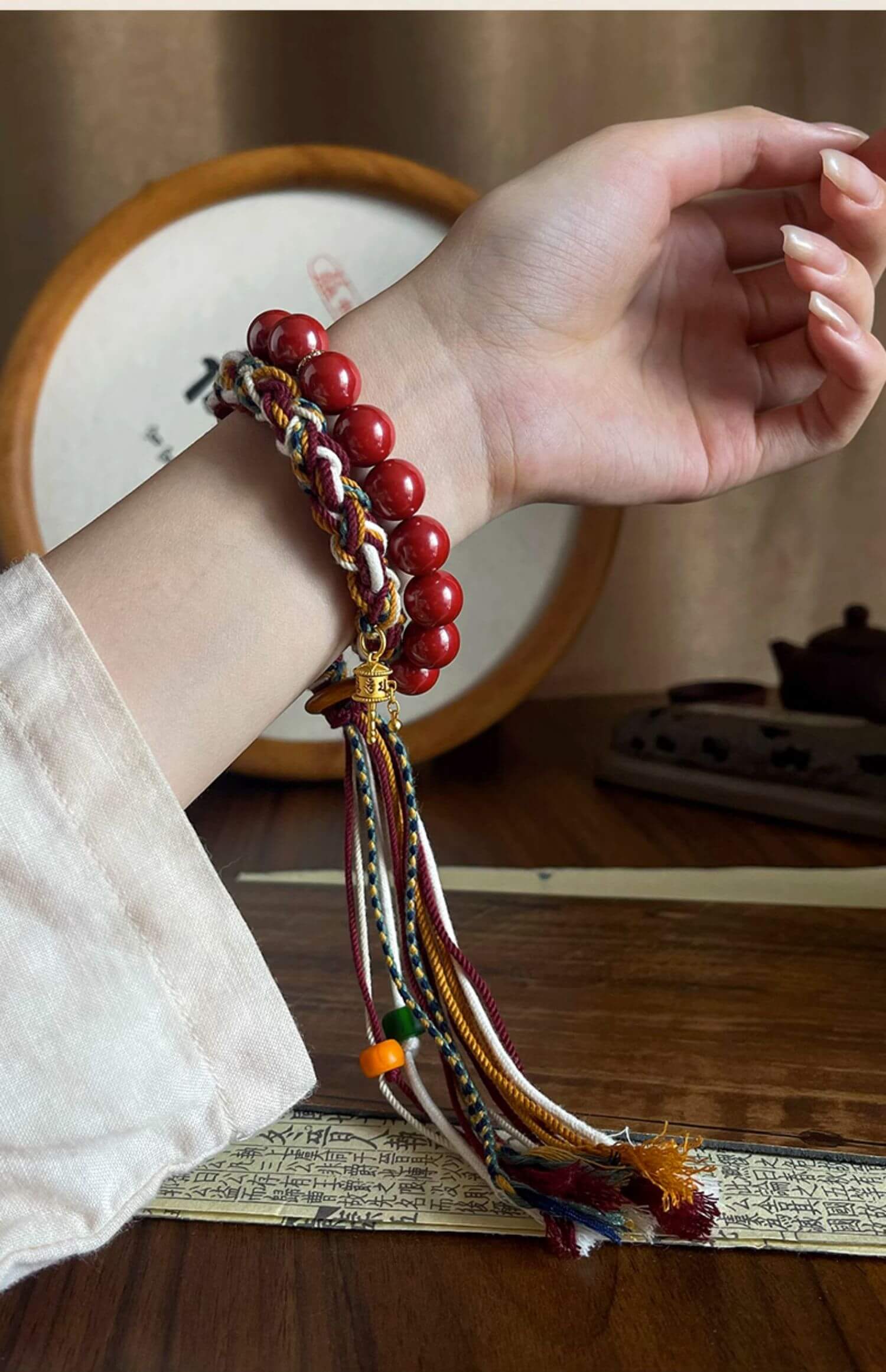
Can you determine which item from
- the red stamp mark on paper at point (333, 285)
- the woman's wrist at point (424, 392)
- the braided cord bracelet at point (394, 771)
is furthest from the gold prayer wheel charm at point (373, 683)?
the red stamp mark on paper at point (333, 285)

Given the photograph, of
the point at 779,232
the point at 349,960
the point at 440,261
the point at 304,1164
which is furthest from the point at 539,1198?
the point at 779,232

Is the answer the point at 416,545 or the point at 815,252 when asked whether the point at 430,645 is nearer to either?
the point at 416,545

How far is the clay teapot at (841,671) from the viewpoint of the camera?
0.97 m

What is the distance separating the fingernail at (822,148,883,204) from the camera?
23.0 inches

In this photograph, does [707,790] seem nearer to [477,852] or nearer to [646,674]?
[477,852]

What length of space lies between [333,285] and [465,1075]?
0.67 m

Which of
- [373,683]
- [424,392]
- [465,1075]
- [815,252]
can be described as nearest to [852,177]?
[815,252]

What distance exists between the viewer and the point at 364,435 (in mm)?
472

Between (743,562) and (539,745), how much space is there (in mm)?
309

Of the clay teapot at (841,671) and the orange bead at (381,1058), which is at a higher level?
the orange bead at (381,1058)

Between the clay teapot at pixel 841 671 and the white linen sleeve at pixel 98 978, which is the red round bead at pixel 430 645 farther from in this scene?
the clay teapot at pixel 841 671

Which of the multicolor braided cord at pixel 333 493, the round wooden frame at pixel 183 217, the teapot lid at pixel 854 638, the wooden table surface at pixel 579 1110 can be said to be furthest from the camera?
the teapot lid at pixel 854 638

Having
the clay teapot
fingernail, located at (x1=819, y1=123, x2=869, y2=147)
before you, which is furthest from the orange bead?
the clay teapot

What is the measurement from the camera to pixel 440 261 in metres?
0.58
